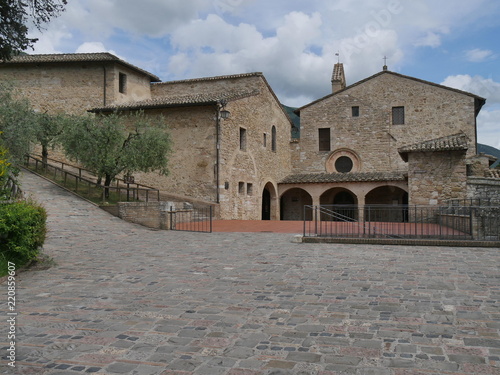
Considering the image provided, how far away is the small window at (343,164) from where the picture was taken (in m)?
29.2

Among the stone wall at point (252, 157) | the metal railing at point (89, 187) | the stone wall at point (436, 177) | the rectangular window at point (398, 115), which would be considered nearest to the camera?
the metal railing at point (89, 187)

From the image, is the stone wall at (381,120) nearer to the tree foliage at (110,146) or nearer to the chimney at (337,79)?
the chimney at (337,79)

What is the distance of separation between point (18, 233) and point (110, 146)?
10799 millimetres

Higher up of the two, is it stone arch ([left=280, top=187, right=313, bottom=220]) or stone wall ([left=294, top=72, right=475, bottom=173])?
stone wall ([left=294, top=72, right=475, bottom=173])

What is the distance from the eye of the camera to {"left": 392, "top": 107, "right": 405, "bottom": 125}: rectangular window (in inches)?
1110

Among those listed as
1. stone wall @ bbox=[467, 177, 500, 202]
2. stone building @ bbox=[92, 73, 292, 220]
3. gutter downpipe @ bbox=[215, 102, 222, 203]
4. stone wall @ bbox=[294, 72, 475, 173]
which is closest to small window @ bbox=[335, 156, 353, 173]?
stone wall @ bbox=[294, 72, 475, 173]

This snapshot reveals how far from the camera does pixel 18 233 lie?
263 inches

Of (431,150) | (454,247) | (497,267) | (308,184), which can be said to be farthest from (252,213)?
(497,267)

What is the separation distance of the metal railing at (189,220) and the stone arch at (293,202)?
39.7 feet

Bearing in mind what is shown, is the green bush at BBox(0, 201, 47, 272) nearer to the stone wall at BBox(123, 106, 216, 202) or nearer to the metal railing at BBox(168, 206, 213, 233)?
the metal railing at BBox(168, 206, 213, 233)

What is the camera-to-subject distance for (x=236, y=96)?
69.4 feet

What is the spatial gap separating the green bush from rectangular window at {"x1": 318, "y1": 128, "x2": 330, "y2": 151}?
80.4 ft

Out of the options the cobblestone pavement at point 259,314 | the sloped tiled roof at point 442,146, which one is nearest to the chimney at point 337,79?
the sloped tiled roof at point 442,146

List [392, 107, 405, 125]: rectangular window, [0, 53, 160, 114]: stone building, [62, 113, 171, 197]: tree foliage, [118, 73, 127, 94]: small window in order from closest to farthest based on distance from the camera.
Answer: [62, 113, 171, 197]: tree foliage, [0, 53, 160, 114]: stone building, [118, 73, 127, 94]: small window, [392, 107, 405, 125]: rectangular window
